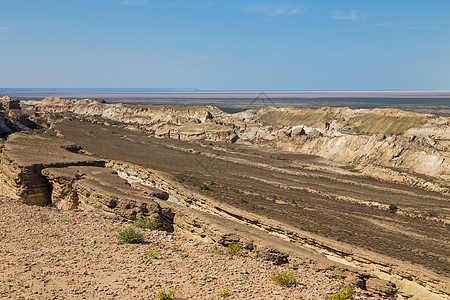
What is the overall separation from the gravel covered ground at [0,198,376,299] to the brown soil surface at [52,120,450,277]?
9.06 metres

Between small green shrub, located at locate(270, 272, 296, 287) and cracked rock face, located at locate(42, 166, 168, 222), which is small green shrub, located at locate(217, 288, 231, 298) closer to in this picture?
small green shrub, located at locate(270, 272, 296, 287)

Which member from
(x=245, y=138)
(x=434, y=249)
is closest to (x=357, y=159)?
(x=245, y=138)

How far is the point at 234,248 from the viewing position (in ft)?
32.8

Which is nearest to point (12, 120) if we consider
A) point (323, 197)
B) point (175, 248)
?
point (323, 197)

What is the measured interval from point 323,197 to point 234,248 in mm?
18812

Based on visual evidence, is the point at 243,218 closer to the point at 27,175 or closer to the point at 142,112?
the point at 27,175

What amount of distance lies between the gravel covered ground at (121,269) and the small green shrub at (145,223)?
55 cm

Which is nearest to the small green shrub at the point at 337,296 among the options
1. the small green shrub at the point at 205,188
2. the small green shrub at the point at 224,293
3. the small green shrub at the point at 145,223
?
the small green shrub at the point at 224,293

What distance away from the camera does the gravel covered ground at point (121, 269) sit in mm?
7098

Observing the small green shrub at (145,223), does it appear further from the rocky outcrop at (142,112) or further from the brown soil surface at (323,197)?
the rocky outcrop at (142,112)

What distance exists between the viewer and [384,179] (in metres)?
35.6

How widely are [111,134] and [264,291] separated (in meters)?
61.1

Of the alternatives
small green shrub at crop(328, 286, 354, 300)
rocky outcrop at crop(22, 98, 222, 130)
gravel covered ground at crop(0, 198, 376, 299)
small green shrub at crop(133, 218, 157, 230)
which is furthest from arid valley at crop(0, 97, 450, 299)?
rocky outcrop at crop(22, 98, 222, 130)

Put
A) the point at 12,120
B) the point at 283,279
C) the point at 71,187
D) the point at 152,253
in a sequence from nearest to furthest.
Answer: the point at 283,279
the point at 152,253
the point at 71,187
the point at 12,120
